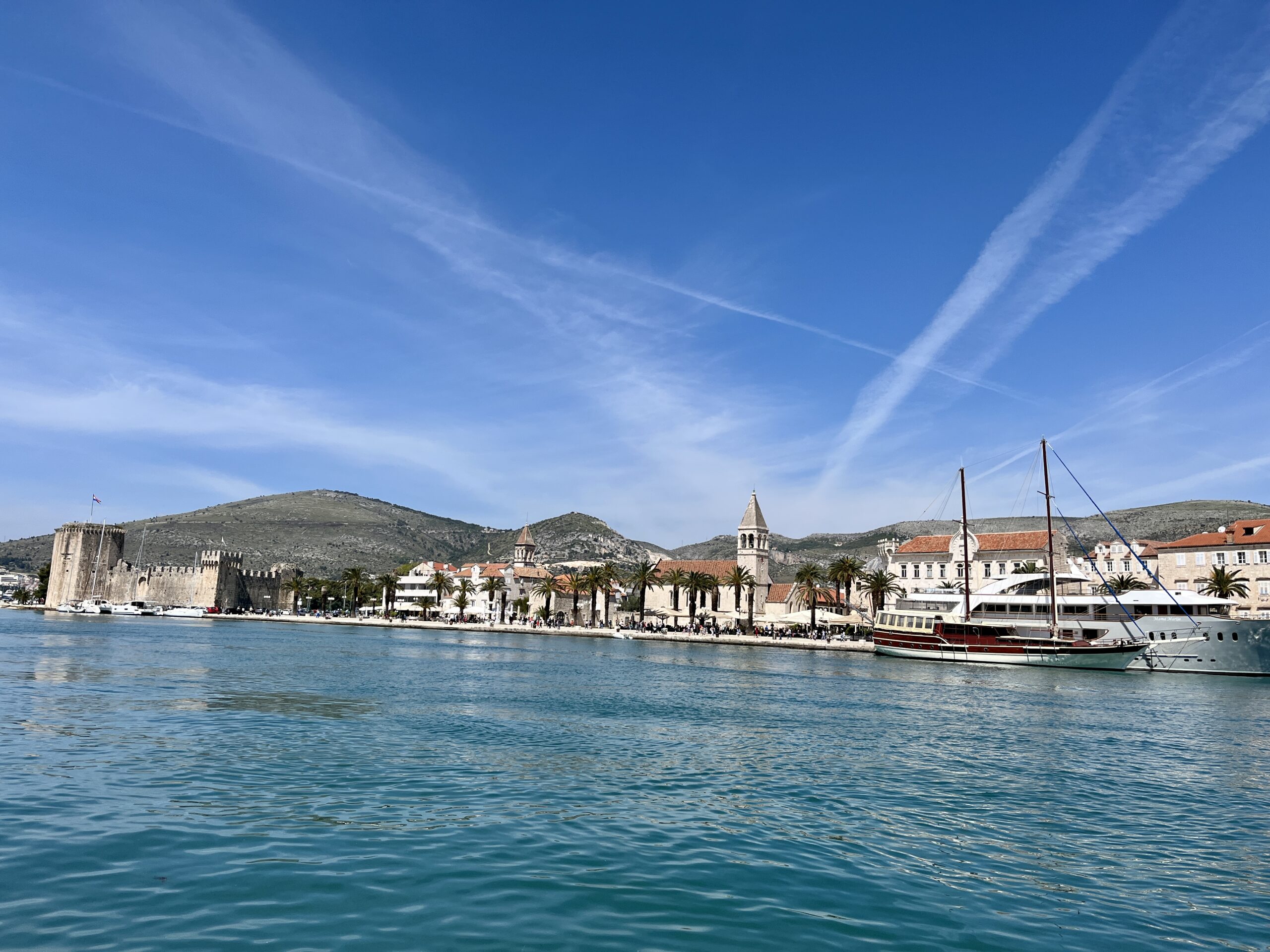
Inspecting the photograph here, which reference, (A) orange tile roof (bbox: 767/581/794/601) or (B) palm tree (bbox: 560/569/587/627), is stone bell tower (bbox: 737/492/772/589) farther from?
(B) palm tree (bbox: 560/569/587/627)

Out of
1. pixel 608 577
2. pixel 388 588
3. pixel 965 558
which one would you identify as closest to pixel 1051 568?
pixel 965 558

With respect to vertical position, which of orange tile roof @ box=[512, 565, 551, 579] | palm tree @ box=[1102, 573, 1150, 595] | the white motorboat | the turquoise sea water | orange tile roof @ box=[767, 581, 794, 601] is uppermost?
orange tile roof @ box=[512, 565, 551, 579]

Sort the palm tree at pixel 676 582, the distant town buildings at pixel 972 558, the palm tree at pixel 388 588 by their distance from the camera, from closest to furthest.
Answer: the distant town buildings at pixel 972 558 → the palm tree at pixel 676 582 → the palm tree at pixel 388 588

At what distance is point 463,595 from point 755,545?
41794mm

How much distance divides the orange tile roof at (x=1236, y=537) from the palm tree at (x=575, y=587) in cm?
6488

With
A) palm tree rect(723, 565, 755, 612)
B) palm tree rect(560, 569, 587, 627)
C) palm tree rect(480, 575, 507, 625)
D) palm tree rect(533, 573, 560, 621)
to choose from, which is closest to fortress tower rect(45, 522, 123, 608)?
palm tree rect(480, 575, 507, 625)

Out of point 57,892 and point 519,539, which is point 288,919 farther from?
point 519,539

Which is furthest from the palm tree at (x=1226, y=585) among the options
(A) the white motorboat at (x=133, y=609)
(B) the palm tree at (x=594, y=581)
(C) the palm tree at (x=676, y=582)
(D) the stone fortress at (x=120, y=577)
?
(A) the white motorboat at (x=133, y=609)

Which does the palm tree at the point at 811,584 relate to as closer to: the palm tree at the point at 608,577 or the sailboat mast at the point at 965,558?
the sailboat mast at the point at 965,558

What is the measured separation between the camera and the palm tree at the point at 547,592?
112 metres

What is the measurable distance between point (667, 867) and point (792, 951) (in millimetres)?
2694

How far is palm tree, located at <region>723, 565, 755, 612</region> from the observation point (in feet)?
330

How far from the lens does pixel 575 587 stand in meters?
106

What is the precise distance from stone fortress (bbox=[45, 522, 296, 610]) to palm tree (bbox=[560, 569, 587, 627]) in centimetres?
5322
